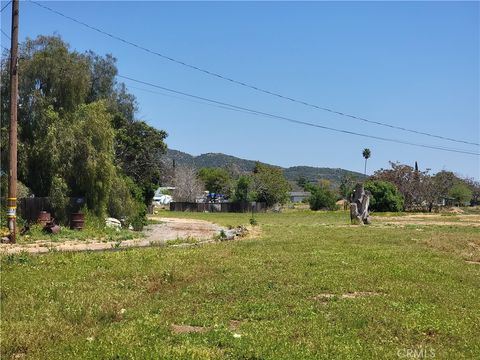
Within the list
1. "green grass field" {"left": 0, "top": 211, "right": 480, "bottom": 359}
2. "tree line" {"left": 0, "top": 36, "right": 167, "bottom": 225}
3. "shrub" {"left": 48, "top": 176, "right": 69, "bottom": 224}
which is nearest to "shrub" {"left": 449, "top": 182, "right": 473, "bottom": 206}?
"tree line" {"left": 0, "top": 36, "right": 167, "bottom": 225}

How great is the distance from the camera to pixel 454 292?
33.4 ft

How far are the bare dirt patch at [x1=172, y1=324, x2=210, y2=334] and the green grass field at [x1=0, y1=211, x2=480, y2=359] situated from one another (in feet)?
0.24

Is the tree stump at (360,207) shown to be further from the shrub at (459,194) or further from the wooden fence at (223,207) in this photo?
the shrub at (459,194)

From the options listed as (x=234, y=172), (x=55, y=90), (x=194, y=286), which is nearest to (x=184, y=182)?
(x=234, y=172)

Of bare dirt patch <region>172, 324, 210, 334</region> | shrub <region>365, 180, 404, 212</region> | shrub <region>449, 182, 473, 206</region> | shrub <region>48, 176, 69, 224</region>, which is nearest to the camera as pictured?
bare dirt patch <region>172, 324, 210, 334</region>

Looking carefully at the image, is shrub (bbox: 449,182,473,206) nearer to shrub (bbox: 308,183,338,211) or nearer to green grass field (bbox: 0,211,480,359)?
shrub (bbox: 308,183,338,211)

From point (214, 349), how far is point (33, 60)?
27.0m

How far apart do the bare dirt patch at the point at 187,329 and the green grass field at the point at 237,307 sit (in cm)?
7

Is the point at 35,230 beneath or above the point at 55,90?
beneath

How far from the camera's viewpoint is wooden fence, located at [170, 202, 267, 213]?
82.4 metres

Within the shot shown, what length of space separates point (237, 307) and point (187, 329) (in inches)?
54.7

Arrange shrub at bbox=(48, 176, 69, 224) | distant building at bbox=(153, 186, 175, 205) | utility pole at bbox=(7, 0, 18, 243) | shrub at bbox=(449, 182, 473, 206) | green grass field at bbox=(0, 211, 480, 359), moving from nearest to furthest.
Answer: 1. green grass field at bbox=(0, 211, 480, 359)
2. utility pole at bbox=(7, 0, 18, 243)
3. shrub at bbox=(48, 176, 69, 224)
4. shrub at bbox=(449, 182, 473, 206)
5. distant building at bbox=(153, 186, 175, 205)

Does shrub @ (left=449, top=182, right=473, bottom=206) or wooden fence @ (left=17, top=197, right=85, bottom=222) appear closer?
wooden fence @ (left=17, top=197, right=85, bottom=222)

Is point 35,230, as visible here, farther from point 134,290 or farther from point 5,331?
point 5,331
